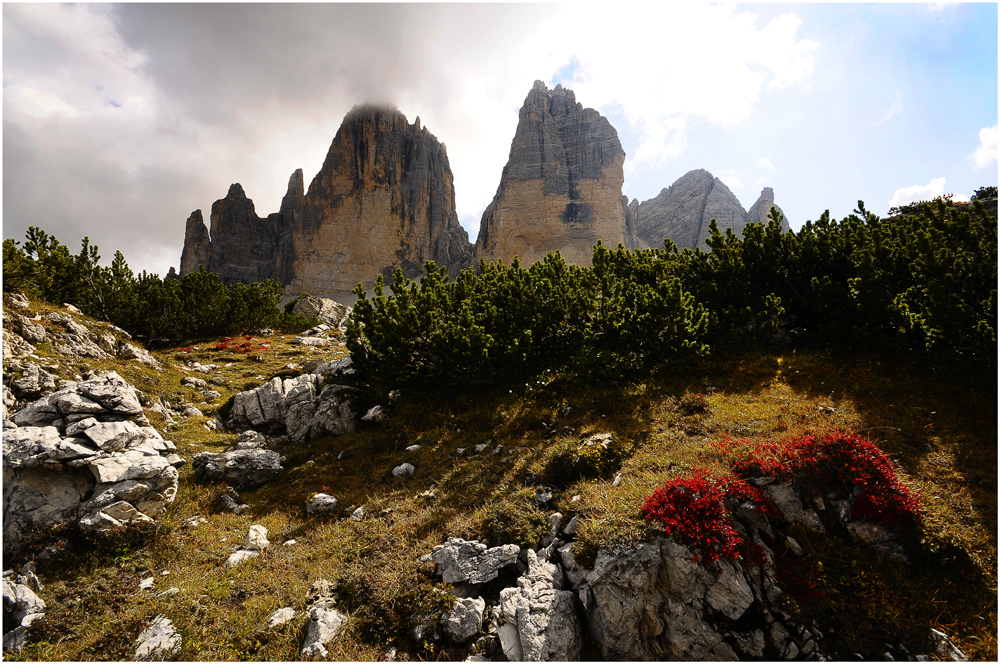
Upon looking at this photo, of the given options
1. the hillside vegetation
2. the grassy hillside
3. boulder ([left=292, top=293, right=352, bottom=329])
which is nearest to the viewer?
the grassy hillside

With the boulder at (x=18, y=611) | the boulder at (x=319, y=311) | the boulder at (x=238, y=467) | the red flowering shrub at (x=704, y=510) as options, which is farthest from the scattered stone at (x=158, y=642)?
the boulder at (x=319, y=311)

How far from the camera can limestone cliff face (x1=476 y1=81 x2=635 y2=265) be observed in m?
82.4

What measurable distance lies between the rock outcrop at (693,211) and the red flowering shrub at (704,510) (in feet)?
331

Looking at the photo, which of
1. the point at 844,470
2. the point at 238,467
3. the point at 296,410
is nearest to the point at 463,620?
the point at 844,470

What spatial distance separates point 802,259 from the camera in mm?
14445

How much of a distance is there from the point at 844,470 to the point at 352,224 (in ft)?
300

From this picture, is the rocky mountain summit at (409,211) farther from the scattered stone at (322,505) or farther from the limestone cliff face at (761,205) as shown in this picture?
the scattered stone at (322,505)

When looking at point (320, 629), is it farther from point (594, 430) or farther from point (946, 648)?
point (946, 648)

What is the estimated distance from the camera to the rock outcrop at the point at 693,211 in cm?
9806

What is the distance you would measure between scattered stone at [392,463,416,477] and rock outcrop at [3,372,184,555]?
14.9 feet

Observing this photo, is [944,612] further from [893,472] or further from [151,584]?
[151,584]

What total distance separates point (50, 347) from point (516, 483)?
1751 cm

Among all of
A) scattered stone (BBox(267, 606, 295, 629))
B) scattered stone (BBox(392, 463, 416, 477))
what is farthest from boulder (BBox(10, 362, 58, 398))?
scattered stone (BBox(267, 606, 295, 629))

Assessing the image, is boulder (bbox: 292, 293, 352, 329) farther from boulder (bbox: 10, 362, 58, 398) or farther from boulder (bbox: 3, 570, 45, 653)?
boulder (bbox: 3, 570, 45, 653)
